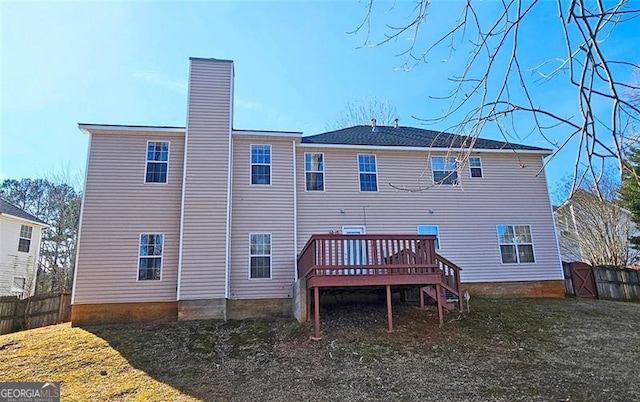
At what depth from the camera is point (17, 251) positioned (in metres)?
19.0

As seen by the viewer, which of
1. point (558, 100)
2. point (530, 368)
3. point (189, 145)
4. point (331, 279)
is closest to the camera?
point (558, 100)

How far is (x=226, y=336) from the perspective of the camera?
10.3 meters

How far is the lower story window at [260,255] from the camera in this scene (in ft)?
40.5

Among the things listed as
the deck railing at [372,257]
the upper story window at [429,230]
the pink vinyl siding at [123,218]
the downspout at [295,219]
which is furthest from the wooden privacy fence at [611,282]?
the pink vinyl siding at [123,218]

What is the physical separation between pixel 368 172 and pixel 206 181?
5529 mm

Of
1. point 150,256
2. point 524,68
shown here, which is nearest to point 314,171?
point 150,256

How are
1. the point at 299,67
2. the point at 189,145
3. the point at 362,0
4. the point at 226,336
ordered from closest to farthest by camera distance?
the point at 362,0
the point at 299,67
the point at 226,336
the point at 189,145

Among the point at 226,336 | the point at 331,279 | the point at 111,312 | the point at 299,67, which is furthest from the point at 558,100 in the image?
the point at 111,312

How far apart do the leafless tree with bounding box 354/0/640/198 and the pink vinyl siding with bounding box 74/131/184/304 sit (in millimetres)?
10674

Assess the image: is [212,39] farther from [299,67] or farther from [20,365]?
[20,365]

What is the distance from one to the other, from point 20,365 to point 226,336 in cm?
447

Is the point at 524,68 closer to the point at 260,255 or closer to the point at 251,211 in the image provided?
the point at 260,255

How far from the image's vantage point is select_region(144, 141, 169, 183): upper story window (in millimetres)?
12703

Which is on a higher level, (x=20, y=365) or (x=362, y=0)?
(x=362, y=0)
